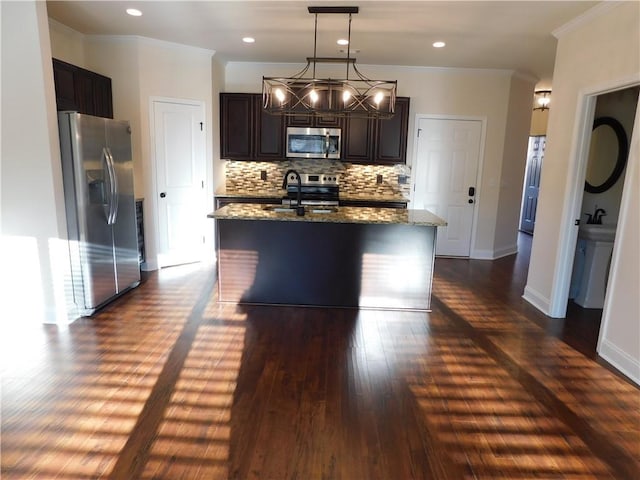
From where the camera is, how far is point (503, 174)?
604 centimetres

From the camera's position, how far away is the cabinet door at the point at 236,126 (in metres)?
5.62

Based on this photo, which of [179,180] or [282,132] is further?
[282,132]

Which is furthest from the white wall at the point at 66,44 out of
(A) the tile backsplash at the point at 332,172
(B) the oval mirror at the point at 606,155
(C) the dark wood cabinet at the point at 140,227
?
(B) the oval mirror at the point at 606,155

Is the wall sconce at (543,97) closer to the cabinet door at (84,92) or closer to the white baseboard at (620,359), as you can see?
the white baseboard at (620,359)

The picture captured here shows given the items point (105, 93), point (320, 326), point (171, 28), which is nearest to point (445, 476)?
point (320, 326)

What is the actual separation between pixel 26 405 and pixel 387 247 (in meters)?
2.92

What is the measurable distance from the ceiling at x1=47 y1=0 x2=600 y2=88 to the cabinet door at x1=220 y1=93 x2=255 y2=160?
0.57m

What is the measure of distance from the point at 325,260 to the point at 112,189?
208 cm

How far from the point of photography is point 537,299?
4.21 metres

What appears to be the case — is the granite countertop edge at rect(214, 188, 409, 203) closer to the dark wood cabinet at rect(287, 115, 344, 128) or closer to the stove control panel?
the stove control panel

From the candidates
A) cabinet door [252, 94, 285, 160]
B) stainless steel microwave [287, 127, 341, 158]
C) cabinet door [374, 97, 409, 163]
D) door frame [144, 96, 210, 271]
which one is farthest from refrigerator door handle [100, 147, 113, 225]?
cabinet door [374, 97, 409, 163]

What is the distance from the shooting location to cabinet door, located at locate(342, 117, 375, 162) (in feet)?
18.7

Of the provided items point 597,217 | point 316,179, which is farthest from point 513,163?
point 316,179

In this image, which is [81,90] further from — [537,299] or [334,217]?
[537,299]
